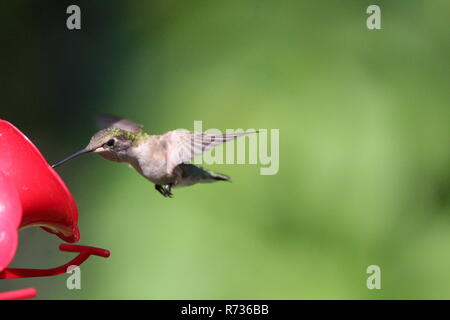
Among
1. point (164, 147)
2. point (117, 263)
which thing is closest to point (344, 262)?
point (117, 263)

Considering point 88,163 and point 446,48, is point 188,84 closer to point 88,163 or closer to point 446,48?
point 88,163

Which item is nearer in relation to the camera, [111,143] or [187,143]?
[111,143]

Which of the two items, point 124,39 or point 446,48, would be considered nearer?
point 446,48

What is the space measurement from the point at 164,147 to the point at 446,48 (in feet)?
8.20

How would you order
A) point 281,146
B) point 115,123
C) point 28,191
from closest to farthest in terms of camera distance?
1. point 28,191
2. point 115,123
3. point 281,146

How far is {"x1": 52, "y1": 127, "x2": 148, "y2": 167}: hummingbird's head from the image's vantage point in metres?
2.67

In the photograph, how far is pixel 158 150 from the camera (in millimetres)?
2928

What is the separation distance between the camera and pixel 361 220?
4344mm

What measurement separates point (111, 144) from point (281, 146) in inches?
73.2

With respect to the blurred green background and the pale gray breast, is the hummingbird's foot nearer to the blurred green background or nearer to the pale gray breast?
the pale gray breast

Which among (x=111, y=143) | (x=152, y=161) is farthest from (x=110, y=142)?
(x=152, y=161)

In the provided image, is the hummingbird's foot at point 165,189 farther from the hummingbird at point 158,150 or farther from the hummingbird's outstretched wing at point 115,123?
the hummingbird's outstretched wing at point 115,123

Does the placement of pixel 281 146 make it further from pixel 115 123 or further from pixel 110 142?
pixel 110 142

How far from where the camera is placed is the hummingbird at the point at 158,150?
106 inches
